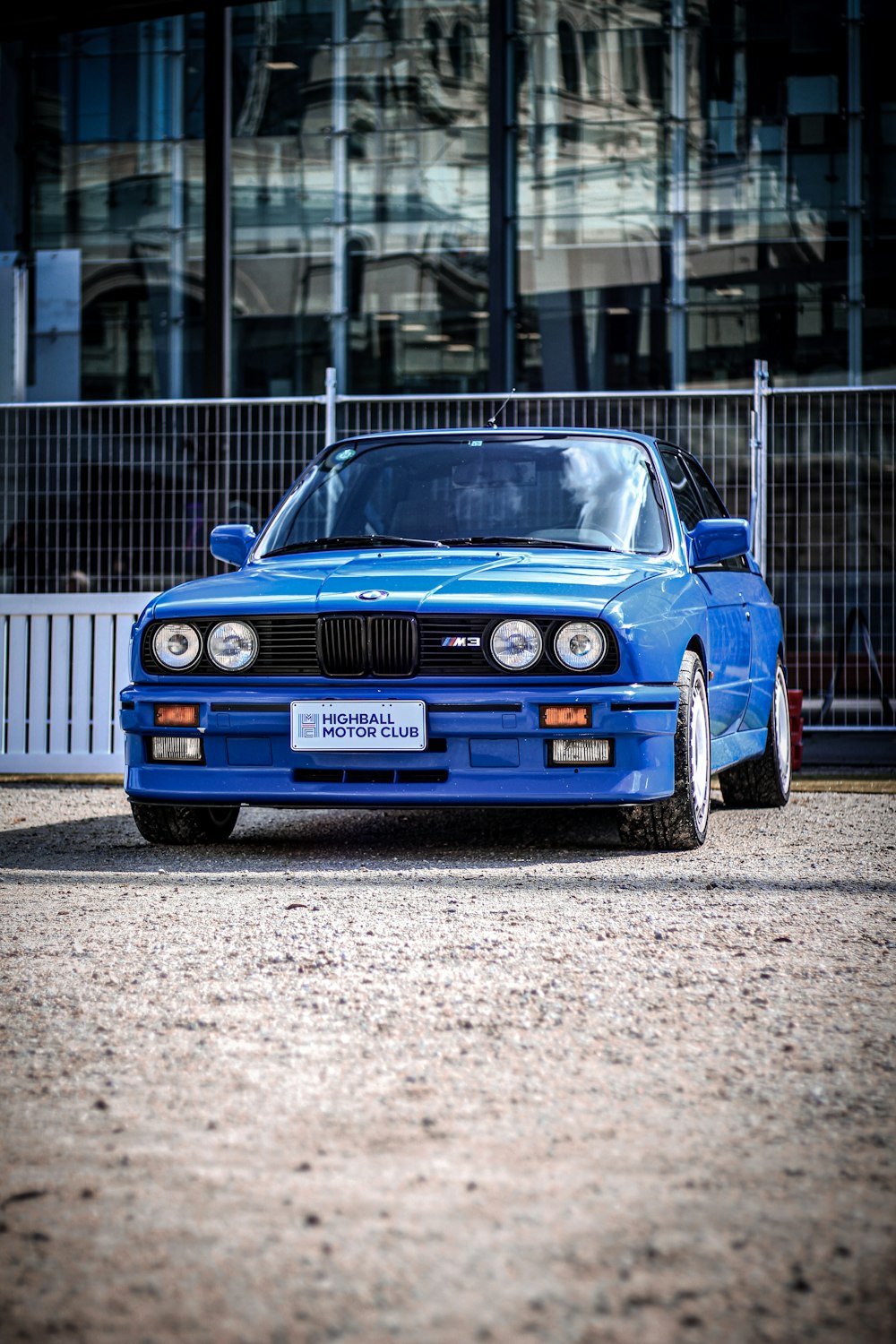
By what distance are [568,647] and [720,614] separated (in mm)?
1423

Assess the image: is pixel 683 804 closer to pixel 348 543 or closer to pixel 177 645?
pixel 348 543

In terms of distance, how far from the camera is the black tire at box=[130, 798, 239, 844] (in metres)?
6.41

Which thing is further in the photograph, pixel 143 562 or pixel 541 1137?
pixel 143 562

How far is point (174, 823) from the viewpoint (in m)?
6.43

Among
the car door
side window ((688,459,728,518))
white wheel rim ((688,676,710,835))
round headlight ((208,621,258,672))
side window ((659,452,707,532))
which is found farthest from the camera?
side window ((688,459,728,518))

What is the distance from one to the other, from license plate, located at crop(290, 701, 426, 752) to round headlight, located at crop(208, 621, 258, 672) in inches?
10.2

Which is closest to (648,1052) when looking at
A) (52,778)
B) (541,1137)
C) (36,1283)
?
(541,1137)

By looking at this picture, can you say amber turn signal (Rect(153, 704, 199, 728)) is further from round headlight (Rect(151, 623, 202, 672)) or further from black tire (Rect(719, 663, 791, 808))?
black tire (Rect(719, 663, 791, 808))

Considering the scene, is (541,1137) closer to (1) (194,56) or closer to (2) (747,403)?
(2) (747,403)

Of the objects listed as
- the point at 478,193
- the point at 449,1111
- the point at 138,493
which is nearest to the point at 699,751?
the point at 449,1111

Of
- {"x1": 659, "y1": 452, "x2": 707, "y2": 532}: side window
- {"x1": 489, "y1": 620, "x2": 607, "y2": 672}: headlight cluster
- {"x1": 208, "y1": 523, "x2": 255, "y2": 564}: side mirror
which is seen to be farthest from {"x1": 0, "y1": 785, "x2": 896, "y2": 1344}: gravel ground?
{"x1": 659, "y1": 452, "x2": 707, "y2": 532}: side window

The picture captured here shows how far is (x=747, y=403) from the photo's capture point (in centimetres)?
1026

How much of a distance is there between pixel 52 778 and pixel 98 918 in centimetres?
523

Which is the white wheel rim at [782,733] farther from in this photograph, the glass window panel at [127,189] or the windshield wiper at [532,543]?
the glass window panel at [127,189]
